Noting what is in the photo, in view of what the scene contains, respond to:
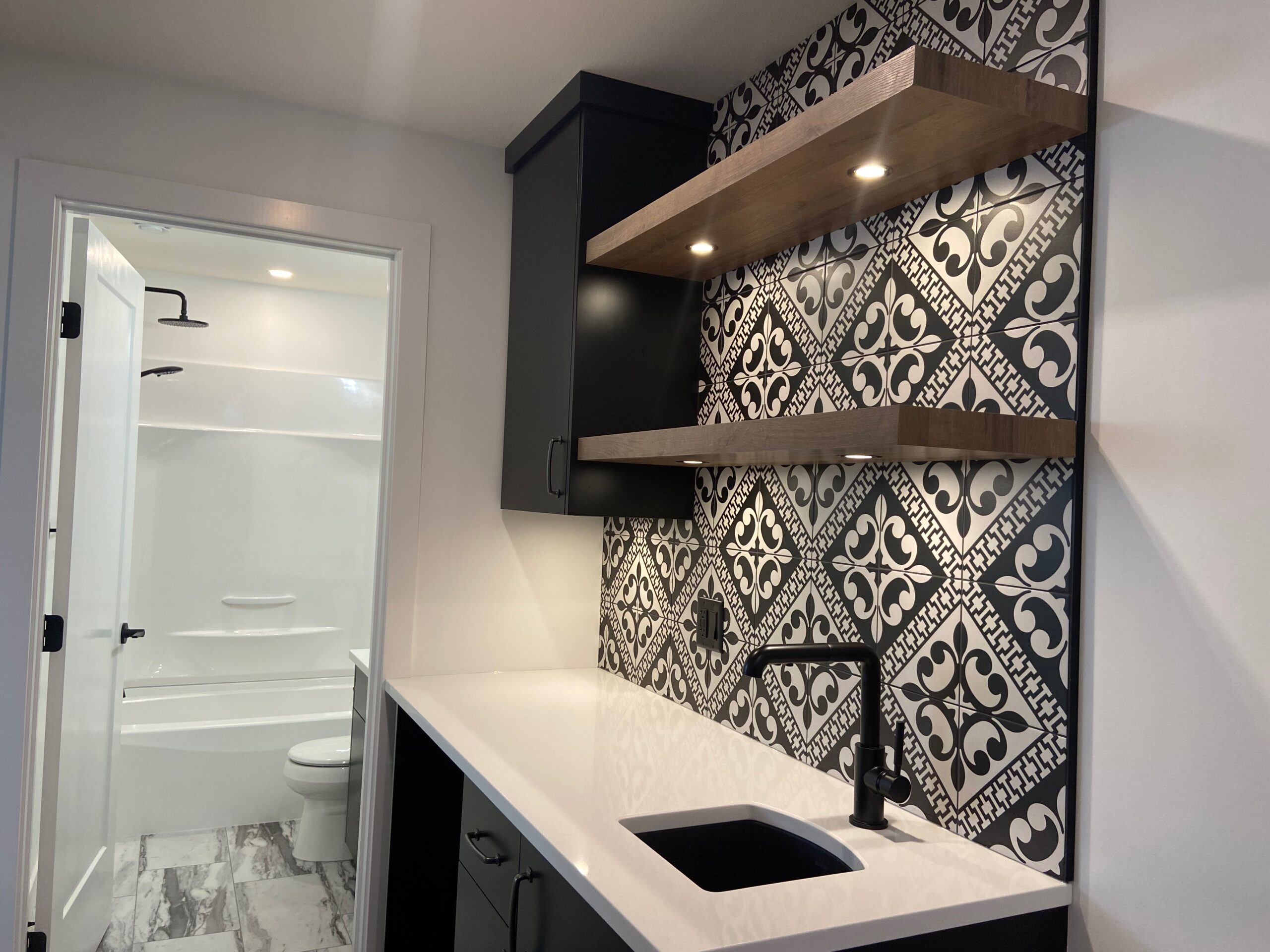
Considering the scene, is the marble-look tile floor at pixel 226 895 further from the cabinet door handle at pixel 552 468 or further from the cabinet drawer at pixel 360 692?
the cabinet door handle at pixel 552 468

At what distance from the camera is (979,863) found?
1286 millimetres

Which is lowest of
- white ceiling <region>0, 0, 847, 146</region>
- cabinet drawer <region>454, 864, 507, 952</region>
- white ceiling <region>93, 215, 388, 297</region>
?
cabinet drawer <region>454, 864, 507, 952</region>

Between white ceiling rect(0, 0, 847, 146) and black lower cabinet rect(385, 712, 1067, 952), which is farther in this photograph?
Result: white ceiling rect(0, 0, 847, 146)

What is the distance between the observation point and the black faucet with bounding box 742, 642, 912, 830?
4.51 ft

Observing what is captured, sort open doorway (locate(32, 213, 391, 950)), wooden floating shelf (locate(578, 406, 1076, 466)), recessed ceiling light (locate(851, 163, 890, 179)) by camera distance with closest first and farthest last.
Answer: wooden floating shelf (locate(578, 406, 1076, 466)) < recessed ceiling light (locate(851, 163, 890, 179)) < open doorway (locate(32, 213, 391, 950))

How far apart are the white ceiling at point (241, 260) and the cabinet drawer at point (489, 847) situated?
2.26 metres

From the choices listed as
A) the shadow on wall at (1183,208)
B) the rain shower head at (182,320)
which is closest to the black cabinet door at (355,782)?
the rain shower head at (182,320)

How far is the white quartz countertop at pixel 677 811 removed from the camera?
3.60ft

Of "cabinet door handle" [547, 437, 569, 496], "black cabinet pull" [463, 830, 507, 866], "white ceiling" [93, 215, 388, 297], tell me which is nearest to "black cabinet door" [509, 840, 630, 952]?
"black cabinet pull" [463, 830, 507, 866]

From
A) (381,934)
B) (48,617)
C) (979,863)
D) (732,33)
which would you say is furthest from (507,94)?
(381,934)

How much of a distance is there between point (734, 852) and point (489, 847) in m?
0.50

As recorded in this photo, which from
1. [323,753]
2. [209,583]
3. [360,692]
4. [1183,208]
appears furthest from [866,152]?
[209,583]

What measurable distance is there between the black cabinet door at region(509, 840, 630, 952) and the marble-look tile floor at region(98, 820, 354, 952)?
1.52 metres

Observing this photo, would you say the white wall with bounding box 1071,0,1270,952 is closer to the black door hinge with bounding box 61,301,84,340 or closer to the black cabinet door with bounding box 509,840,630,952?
the black cabinet door with bounding box 509,840,630,952
